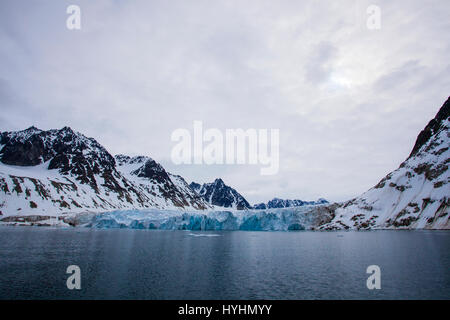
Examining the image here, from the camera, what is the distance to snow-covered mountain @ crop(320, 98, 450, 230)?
99.7m

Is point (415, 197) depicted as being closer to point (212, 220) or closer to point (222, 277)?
point (212, 220)

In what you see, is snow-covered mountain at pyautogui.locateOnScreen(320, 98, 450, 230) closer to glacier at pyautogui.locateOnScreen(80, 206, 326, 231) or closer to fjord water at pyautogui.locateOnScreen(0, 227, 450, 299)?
glacier at pyautogui.locateOnScreen(80, 206, 326, 231)

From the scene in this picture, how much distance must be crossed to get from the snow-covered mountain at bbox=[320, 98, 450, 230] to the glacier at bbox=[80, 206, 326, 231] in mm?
12886

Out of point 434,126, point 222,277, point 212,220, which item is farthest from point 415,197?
point 222,277

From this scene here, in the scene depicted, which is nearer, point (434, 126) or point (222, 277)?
point (222, 277)

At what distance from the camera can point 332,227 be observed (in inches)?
4695

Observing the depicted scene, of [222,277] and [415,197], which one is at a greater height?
[415,197]

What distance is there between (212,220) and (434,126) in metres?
118

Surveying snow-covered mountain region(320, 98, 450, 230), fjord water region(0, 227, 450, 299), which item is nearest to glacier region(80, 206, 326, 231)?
snow-covered mountain region(320, 98, 450, 230)

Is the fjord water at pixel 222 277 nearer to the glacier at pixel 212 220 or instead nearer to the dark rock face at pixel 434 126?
the glacier at pixel 212 220

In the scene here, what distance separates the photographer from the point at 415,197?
110 m
